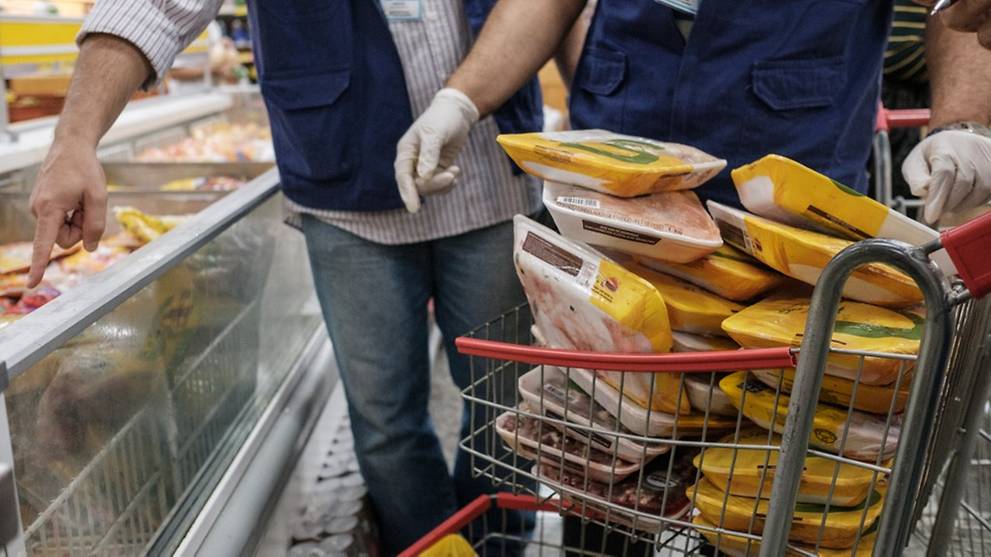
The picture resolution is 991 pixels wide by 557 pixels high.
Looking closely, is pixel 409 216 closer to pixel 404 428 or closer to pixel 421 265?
pixel 421 265

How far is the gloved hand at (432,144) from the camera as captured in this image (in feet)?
4.39

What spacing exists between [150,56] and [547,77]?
459 cm

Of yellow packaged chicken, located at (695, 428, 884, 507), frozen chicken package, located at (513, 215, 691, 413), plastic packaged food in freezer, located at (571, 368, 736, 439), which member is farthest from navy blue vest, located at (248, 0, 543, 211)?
yellow packaged chicken, located at (695, 428, 884, 507)

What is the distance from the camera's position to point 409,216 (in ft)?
5.41

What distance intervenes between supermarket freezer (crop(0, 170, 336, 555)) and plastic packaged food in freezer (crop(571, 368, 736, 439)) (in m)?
0.65

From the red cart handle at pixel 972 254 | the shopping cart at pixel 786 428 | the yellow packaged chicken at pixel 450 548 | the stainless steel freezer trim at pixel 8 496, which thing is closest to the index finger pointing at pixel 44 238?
the stainless steel freezer trim at pixel 8 496

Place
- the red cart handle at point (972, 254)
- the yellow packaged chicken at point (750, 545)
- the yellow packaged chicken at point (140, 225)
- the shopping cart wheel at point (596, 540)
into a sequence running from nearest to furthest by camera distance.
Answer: the red cart handle at point (972, 254) → the yellow packaged chicken at point (750, 545) → the shopping cart wheel at point (596, 540) → the yellow packaged chicken at point (140, 225)

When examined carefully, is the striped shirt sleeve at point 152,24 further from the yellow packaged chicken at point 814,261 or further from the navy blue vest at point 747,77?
the yellow packaged chicken at point 814,261

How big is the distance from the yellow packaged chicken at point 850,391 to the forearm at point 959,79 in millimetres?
588

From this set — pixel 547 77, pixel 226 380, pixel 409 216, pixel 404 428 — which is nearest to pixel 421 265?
pixel 409 216

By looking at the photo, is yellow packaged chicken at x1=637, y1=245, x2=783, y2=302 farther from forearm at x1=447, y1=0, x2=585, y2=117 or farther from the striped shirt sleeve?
the striped shirt sleeve

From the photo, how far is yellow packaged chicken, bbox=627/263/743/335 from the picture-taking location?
932mm

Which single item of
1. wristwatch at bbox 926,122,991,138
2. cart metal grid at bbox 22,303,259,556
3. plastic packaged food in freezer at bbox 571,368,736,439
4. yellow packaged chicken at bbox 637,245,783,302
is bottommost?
cart metal grid at bbox 22,303,259,556

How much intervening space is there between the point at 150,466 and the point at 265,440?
0.50 m
